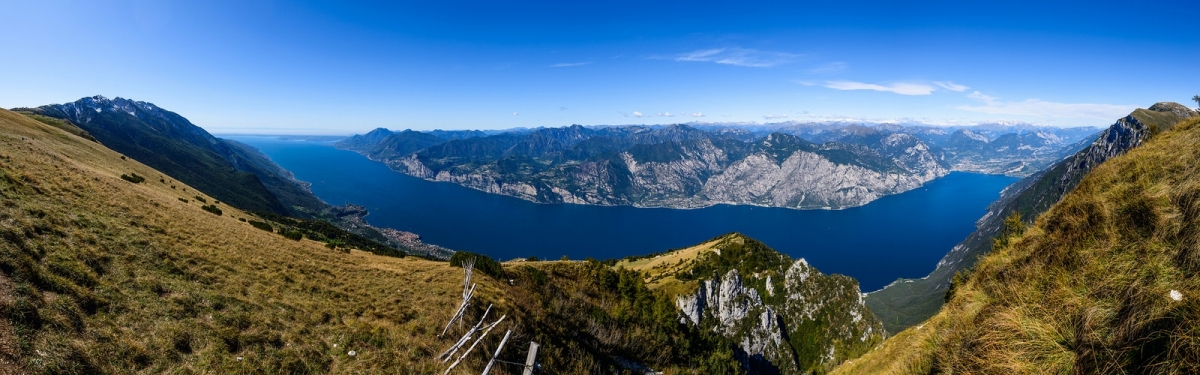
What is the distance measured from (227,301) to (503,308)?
13.9 m

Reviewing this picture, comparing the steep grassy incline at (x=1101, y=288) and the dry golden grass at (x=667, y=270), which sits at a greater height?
the steep grassy incline at (x=1101, y=288)

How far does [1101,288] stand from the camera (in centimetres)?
827

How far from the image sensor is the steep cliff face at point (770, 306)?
4094 inches

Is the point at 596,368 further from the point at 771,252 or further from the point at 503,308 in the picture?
the point at 771,252

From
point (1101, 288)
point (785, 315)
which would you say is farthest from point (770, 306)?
point (1101, 288)

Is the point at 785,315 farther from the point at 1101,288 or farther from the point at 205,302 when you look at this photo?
the point at 205,302

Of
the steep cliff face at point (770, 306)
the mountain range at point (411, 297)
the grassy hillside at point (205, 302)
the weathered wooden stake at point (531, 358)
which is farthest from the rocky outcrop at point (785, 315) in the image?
the weathered wooden stake at point (531, 358)

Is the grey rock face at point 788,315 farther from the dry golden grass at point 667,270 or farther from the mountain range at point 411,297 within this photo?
the mountain range at point 411,297

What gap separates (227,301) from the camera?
61.9ft

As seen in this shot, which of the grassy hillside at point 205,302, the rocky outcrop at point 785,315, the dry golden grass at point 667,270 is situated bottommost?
the rocky outcrop at point 785,315

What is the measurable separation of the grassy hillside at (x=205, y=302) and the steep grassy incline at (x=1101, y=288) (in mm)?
16480

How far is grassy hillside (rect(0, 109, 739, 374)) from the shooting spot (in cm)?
1331

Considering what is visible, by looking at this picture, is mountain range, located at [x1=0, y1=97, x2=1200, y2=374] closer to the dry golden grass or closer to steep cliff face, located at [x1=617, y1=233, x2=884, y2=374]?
the dry golden grass

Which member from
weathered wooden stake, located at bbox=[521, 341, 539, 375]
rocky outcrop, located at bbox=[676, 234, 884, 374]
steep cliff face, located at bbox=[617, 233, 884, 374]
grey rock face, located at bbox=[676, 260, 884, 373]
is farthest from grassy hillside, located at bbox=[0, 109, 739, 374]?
rocky outcrop, located at bbox=[676, 234, 884, 374]
